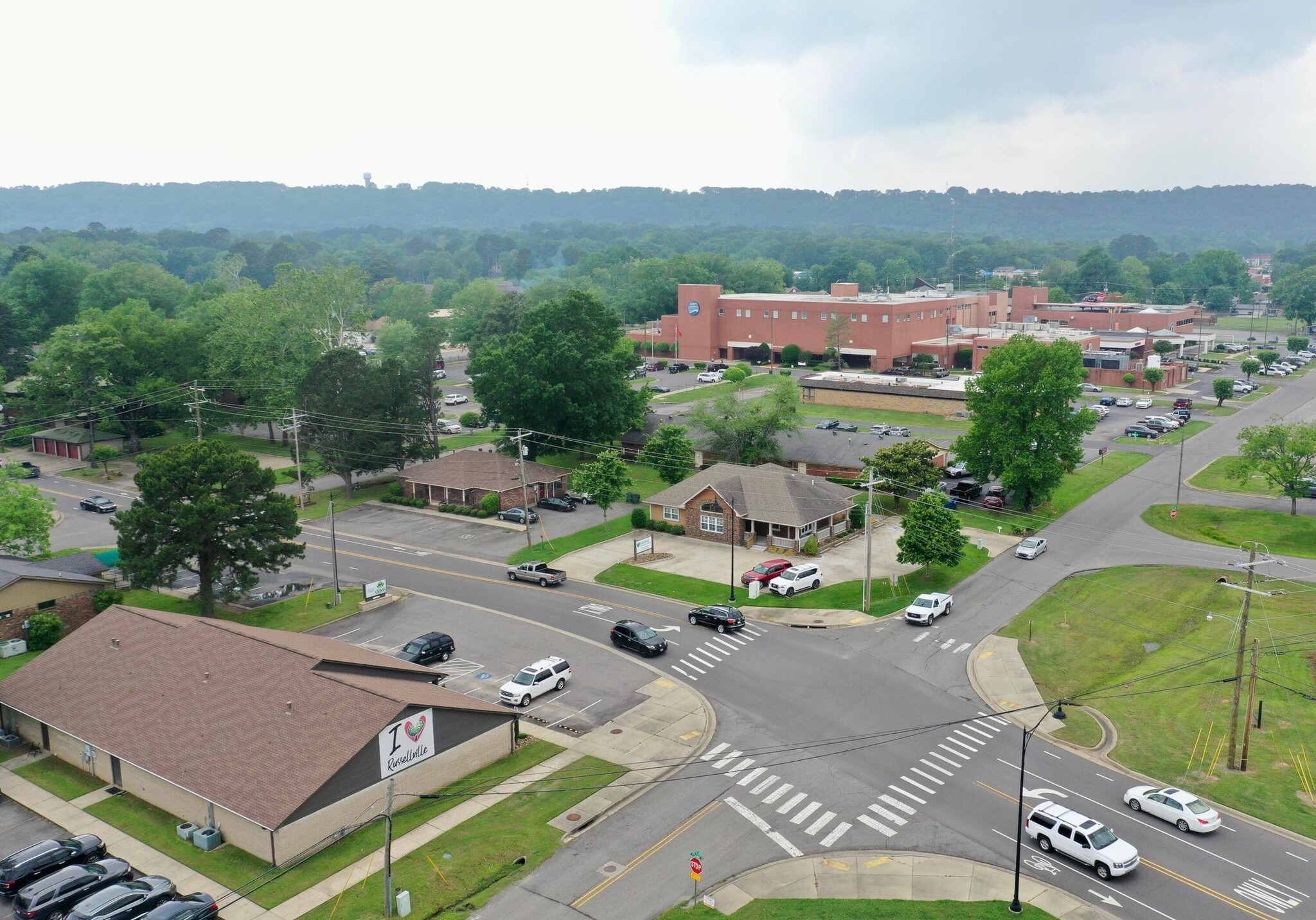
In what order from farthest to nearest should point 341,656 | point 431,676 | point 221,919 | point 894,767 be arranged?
point 431,676 → point 341,656 → point 894,767 → point 221,919

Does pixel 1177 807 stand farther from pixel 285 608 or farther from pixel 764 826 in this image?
pixel 285 608

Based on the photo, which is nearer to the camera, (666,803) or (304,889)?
Answer: (304,889)

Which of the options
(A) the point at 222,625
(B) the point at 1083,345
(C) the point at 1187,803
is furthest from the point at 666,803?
(B) the point at 1083,345

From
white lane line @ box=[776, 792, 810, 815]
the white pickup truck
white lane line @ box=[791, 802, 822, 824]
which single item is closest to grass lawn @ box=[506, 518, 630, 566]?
the white pickup truck

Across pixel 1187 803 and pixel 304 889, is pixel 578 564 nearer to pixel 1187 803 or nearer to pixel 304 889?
pixel 304 889

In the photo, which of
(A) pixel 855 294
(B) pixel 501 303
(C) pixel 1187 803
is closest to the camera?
(C) pixel 1187 803

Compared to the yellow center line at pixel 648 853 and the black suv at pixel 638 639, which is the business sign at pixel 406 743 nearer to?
the yellow center line at pixel 648 853

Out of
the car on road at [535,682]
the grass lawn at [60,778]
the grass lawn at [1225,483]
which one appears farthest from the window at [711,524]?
the grass lawn at [1225,483]
